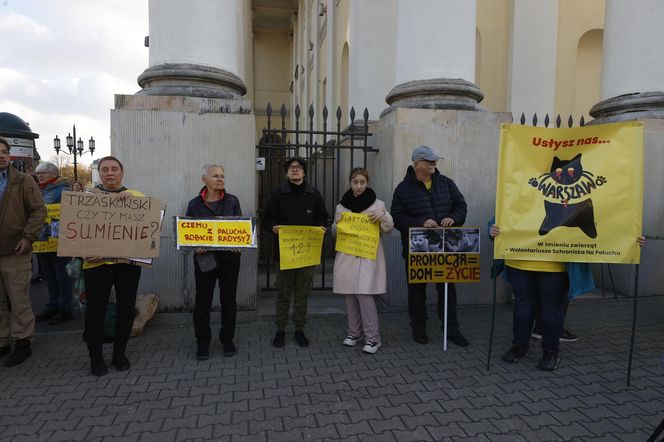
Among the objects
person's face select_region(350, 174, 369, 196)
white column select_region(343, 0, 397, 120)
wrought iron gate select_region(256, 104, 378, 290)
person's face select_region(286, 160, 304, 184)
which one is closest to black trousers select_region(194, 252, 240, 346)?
person's face select_region(286, 160, 304, 184)

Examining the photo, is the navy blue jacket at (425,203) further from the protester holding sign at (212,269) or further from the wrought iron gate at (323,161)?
the protester holding sign at (212,269)

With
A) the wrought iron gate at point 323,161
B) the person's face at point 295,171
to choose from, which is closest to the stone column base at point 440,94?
the wrought iron gate at point 323,161

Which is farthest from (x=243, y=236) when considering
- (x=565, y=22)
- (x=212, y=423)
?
(x=565, y=22)

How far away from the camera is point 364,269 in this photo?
14.9 ft

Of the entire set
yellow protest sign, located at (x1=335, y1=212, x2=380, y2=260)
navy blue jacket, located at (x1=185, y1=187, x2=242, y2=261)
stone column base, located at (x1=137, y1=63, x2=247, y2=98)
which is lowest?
yellow protest sign, located at (x1=335, y1=212, x2=380, y2=260)

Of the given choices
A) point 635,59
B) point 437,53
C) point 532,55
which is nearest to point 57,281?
point 437,53

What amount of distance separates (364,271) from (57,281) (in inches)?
155

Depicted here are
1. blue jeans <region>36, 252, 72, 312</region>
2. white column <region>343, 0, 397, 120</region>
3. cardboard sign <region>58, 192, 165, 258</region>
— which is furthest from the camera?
white column <region>343, 0, 397, 120</region>

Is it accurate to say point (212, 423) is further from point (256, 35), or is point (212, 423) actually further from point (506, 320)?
point (256, 35)

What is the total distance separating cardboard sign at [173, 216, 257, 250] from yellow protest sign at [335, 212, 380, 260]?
→ 0.93 meters

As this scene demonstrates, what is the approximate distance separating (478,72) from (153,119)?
8731 millimetres

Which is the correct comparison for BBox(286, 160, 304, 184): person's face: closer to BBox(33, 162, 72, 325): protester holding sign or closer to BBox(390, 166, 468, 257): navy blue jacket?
BBox(390, 166, 468, 257): navy blue jacket

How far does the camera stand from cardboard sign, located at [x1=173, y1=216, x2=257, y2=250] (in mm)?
4152

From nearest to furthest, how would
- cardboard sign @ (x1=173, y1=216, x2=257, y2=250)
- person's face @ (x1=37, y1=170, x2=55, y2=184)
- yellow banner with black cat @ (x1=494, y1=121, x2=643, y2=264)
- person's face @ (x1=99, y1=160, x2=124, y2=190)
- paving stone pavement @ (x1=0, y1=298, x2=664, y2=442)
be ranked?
paving stone pavement @ (x1=0, y1=298, x2=664, y2=442) < yellow banner with black cat @ (x1=494, y1=121, x2=643, y2=264) < person's face @ (x1=99, y1=160, x2=124, y2=190) < cardboard sign @ (x1=173, y1=216, x2=257, y2=250) < person's face @ (x1=37, y1=170, x2=55, y2=184)
